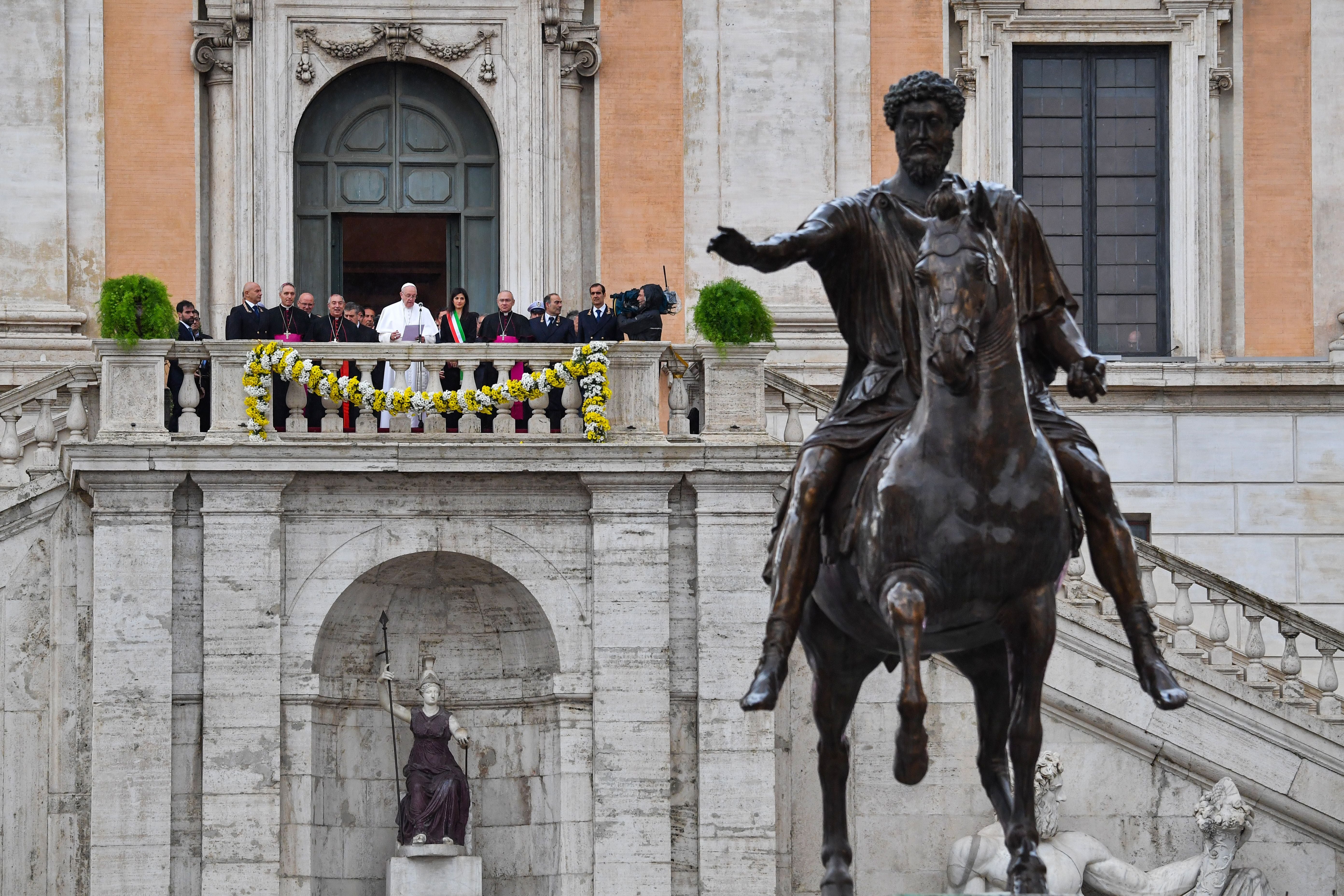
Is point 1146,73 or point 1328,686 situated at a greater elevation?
point 1146,73

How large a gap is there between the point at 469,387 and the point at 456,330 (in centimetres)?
152

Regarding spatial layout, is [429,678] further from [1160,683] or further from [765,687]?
[1160,683]

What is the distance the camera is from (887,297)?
37.3 feet

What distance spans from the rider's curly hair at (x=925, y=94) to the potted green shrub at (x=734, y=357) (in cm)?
829

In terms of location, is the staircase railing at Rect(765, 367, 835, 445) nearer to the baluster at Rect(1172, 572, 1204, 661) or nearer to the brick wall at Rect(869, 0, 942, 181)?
the baluster at Rect(1172, 572, 1204, 661)

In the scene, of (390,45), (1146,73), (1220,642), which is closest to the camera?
(1220,642)

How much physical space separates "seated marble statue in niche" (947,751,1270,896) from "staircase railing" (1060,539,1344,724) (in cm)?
101

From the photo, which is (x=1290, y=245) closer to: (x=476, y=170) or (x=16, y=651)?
(x=476, y=170)

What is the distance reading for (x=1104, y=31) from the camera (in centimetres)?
2580

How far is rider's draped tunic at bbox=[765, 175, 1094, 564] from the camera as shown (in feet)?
36.7

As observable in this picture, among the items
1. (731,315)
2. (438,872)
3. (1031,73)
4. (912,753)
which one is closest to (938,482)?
(912,753)

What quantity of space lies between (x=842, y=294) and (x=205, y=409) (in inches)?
393

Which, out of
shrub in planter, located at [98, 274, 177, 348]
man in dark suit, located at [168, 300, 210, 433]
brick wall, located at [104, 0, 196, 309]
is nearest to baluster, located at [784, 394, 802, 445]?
man in dark suit, located at [168, 300, 210, 433]

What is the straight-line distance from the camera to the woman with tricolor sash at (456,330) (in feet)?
66.8
